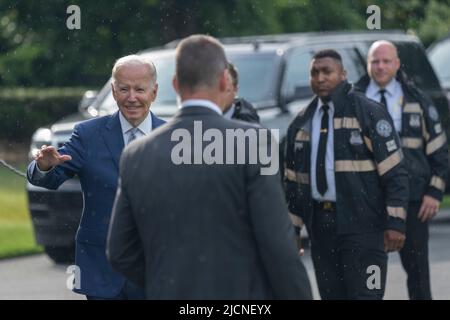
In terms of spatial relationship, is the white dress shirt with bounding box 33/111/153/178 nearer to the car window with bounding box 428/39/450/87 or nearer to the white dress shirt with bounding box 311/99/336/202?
the white dress shirt with bounding box 311/99/336/202

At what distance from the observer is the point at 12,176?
24.5 meters

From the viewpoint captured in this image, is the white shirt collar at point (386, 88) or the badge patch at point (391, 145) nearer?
the badge patch at point (391, 145)

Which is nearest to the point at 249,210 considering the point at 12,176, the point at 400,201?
the point at 400,201

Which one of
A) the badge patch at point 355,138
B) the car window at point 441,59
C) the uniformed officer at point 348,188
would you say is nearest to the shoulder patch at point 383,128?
the uniformed officer at point 348,188

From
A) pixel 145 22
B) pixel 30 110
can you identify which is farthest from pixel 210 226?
pixel 30 110

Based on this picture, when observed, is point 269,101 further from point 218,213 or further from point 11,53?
point 11,53

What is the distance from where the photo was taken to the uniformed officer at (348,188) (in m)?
7.66

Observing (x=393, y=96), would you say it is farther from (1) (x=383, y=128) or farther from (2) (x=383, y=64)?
(1) (x=383, y=128)

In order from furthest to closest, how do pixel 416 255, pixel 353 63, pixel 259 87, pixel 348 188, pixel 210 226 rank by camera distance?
pixel 353 63
pixel 259 87
pixel 416 255
pixel 348 188
pixel 210 226

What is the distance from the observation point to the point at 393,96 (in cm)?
928

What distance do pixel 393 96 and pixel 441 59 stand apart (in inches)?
379

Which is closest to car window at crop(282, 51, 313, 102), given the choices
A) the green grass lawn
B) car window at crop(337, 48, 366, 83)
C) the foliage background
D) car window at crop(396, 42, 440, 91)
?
car window at crop(337, 48, 366, 83)

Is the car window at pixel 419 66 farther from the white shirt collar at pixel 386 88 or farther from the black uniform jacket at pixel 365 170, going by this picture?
the black uniform jacket at pixel 365 170

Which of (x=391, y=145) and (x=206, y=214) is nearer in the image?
(x=206, y=214)
